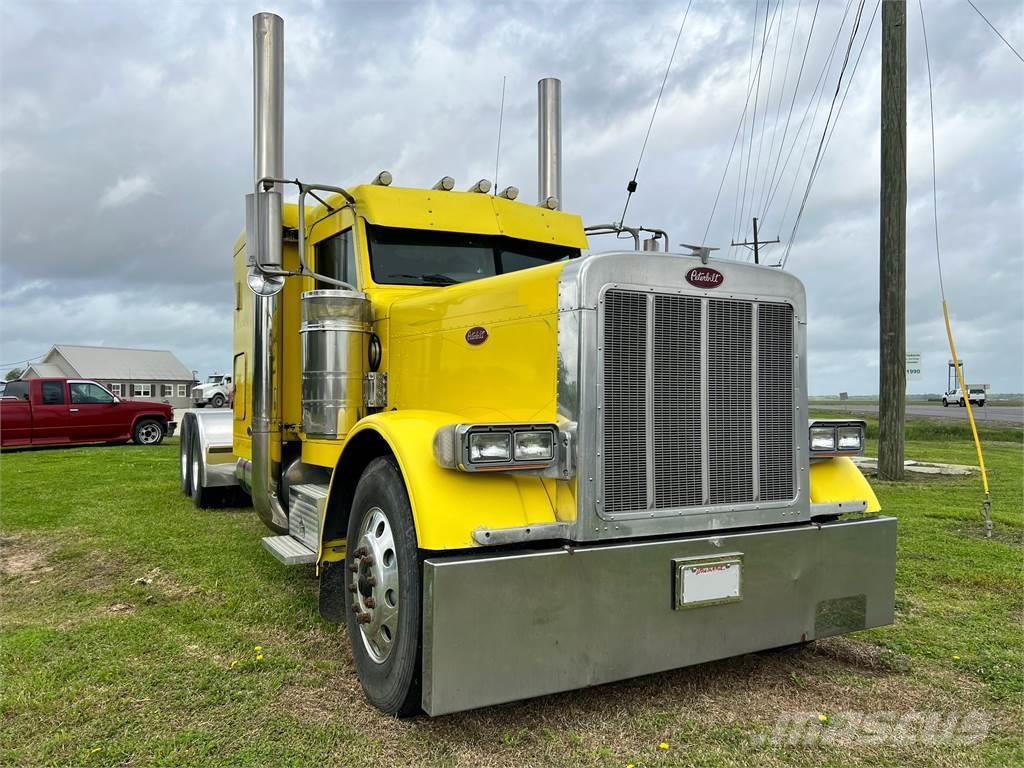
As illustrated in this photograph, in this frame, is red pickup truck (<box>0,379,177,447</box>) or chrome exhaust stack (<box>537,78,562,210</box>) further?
red pickup truck (<box>0,379,177,447</box>)

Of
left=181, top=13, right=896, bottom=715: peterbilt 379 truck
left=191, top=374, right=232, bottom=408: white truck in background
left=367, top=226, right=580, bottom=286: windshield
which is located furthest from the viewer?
left=191, top=374, right=232, bottom=408: white truck in background

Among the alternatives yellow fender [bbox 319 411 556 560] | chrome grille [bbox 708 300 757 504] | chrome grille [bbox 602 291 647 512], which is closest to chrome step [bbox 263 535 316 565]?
yellow fender [bbox 319 411 556 560]

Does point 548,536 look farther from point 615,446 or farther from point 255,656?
point 255,656

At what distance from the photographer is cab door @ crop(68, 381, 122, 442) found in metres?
17.1

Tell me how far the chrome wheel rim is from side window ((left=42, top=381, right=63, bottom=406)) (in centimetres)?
1610

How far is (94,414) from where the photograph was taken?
1730 cm

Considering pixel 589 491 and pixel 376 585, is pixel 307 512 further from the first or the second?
pixel 589 491

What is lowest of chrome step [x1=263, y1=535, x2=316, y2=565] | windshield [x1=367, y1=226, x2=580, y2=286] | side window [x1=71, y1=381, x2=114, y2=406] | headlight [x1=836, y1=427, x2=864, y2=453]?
chrome step [x1=263, y1=535, x2=316, y2=565]

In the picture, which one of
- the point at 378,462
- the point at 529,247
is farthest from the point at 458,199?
the point at 378,462

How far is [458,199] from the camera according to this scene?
200 inches

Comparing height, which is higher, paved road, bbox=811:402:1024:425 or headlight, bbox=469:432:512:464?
headlight, bbox=469:432:512:464

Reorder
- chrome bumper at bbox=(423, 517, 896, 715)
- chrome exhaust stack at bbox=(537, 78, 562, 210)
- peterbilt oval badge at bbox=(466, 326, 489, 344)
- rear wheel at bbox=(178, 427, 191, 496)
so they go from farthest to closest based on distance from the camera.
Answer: rear wheel at bbox=(178, 427, 191, 496) < chrome exhaust stack at bbox=(537, 78, 562, 210) < peterbilt oval badge at bbox=(466, 326, 489, 344) < chrome bumper at bbox=(423, 517, 896, 715)

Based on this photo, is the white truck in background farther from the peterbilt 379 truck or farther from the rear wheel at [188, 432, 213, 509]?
the peterbilt 379 truck

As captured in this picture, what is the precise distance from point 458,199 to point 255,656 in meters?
3.00
